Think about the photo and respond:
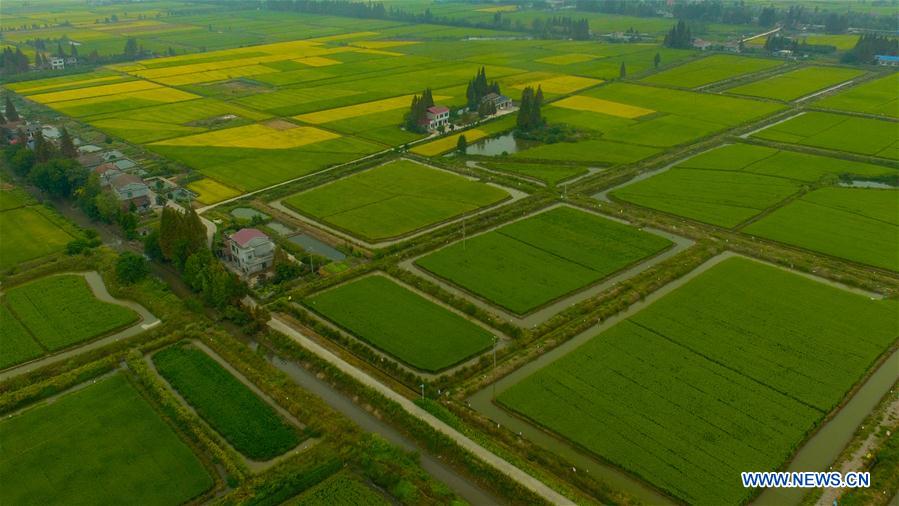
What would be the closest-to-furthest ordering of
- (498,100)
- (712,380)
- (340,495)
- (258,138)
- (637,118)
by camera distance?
(340,495), (712,380), (258,138), (637,118), (498,100)

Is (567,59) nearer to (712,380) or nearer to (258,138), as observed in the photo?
(258,138)

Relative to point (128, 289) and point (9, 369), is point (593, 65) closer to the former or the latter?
point (128, 289)

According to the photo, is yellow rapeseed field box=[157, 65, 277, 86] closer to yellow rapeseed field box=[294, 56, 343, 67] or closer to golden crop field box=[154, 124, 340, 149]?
yellow rapeseed field box=[294, 56, 343, 67]

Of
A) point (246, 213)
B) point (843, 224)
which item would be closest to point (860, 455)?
point (843, 224)

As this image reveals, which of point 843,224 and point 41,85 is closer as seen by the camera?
point 843,224

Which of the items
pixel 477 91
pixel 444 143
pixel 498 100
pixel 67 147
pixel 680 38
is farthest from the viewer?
pixel 680 38

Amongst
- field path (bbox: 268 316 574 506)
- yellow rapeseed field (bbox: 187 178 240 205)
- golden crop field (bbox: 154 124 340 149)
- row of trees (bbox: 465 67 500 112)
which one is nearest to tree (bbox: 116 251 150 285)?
field path (bbox: 268 316 574 506)

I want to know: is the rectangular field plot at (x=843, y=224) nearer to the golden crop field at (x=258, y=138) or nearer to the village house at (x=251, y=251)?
the village house at (x=251, y=251)
